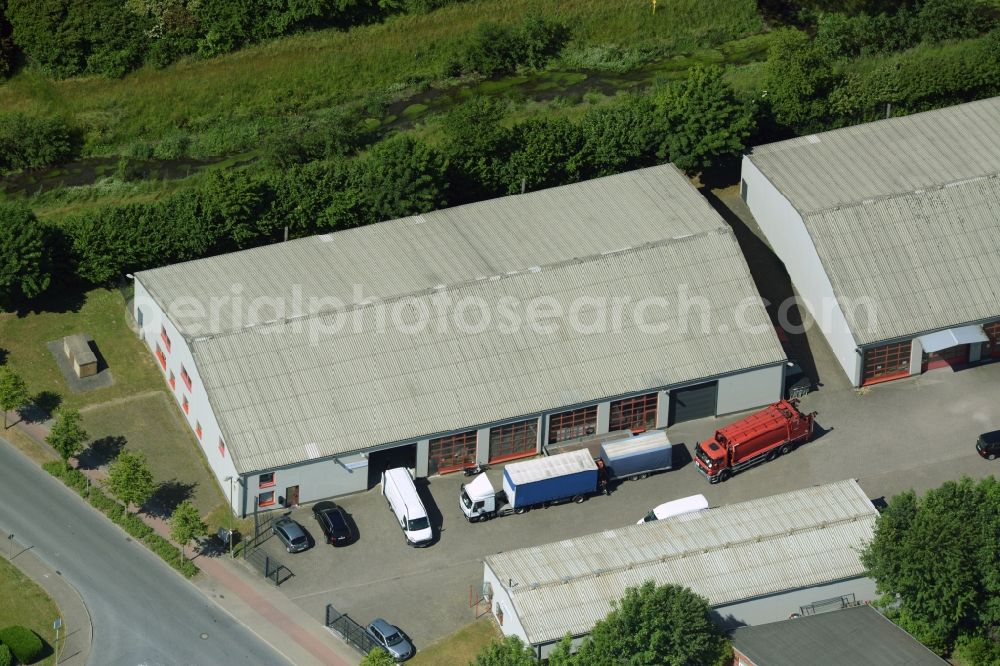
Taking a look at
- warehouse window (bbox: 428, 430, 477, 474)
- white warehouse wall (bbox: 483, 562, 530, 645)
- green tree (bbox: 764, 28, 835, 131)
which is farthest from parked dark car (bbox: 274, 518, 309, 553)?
green tree (bbox: 764, 28, 835, 131)

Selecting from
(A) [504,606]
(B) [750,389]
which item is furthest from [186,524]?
(B) [750,389]

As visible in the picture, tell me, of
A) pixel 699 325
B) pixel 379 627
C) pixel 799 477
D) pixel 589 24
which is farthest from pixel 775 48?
pixel 379 627

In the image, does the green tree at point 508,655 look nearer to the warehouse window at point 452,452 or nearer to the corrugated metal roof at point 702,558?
the corrugated metal roof at point 702,558

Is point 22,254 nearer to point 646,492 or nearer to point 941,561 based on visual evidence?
point 646,492

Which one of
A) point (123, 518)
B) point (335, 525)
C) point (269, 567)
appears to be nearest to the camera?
point (269, 567)

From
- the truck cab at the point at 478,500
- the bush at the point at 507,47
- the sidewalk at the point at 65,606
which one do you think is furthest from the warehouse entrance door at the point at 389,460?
the bush at the point at 507,47

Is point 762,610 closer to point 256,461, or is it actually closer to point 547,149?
point 256,461

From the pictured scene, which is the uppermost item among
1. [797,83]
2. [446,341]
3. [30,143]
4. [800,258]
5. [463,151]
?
[30,143]
